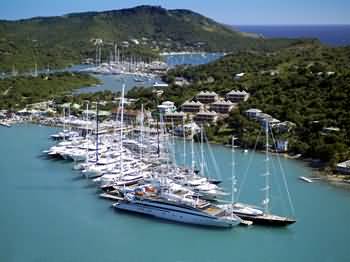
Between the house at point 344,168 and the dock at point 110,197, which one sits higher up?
the house at point 344,168

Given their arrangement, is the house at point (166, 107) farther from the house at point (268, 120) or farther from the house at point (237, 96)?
the house at point (268, 120)

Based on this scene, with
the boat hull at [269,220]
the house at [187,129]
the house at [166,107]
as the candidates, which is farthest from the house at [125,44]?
the boat hull at [269,220]

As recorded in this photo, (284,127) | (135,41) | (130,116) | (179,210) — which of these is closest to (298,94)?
(284,127)

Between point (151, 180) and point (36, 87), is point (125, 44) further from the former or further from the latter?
point (151, 180)

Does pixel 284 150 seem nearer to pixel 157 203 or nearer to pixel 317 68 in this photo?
pixel 157 203

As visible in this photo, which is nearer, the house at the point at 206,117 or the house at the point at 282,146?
the house at the point at 282,146

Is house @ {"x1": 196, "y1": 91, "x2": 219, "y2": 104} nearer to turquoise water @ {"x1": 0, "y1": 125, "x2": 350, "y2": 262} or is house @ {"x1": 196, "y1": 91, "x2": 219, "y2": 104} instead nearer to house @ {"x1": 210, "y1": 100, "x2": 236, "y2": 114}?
house @ {"x1": 210, "y1": 100, "x2": 236, "y2": 114}

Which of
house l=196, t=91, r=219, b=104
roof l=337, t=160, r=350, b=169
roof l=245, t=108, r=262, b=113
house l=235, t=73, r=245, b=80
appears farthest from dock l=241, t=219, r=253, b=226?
house l=235, t=73, r=245, b=80
